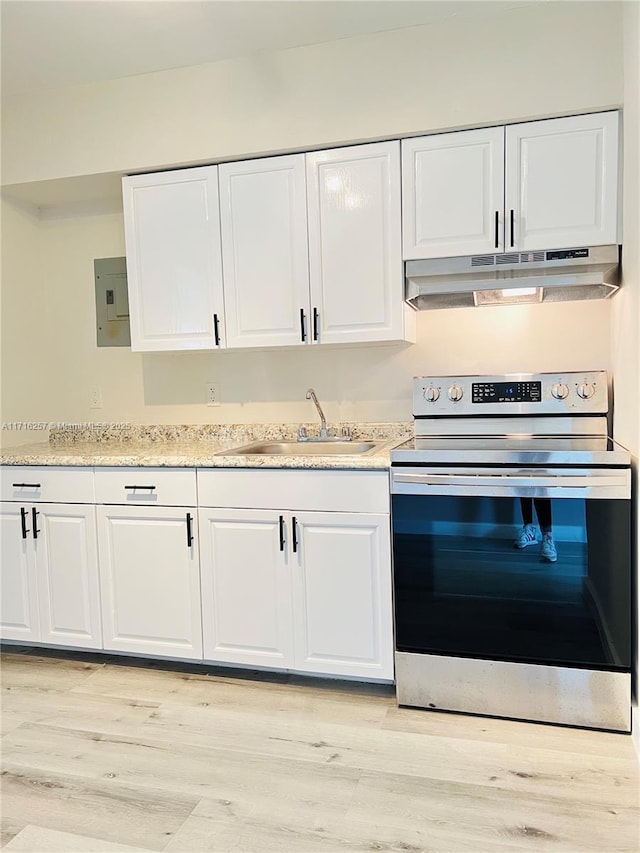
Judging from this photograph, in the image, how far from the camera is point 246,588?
2.36 m

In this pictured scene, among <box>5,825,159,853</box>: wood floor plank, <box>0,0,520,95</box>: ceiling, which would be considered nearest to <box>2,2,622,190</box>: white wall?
<box>0,0,520,95</box>: ceiling

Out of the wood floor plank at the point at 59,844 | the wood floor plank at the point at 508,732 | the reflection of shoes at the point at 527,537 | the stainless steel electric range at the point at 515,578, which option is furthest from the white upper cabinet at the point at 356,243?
the wood floor plank at the point at 59,844

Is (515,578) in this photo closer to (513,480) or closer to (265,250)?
(513,480)

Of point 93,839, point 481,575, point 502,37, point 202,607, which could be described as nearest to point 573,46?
point 502,37

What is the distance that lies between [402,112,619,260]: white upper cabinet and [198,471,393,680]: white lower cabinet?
993 millimetres

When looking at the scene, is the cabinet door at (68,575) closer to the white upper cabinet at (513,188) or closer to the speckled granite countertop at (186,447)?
the speckled granite countertop at (186,447)

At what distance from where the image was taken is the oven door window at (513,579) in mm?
1968

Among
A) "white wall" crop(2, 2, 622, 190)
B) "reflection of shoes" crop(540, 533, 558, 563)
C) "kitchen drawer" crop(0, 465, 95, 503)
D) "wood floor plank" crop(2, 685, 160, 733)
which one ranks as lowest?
"wood floor plank" crop(2, 685, 160, 733)

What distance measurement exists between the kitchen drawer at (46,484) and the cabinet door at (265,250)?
0.89 m

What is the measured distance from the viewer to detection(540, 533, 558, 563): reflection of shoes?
201 centimetres

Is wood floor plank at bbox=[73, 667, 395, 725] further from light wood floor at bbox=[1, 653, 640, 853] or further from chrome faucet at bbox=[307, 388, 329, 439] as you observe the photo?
chrome faucet at bbox=[307, 388, 329, 439]

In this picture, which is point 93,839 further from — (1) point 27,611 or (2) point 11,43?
(2) point 11,43

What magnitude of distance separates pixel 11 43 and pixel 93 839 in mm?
2766

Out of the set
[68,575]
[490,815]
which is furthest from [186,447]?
[490,815]
